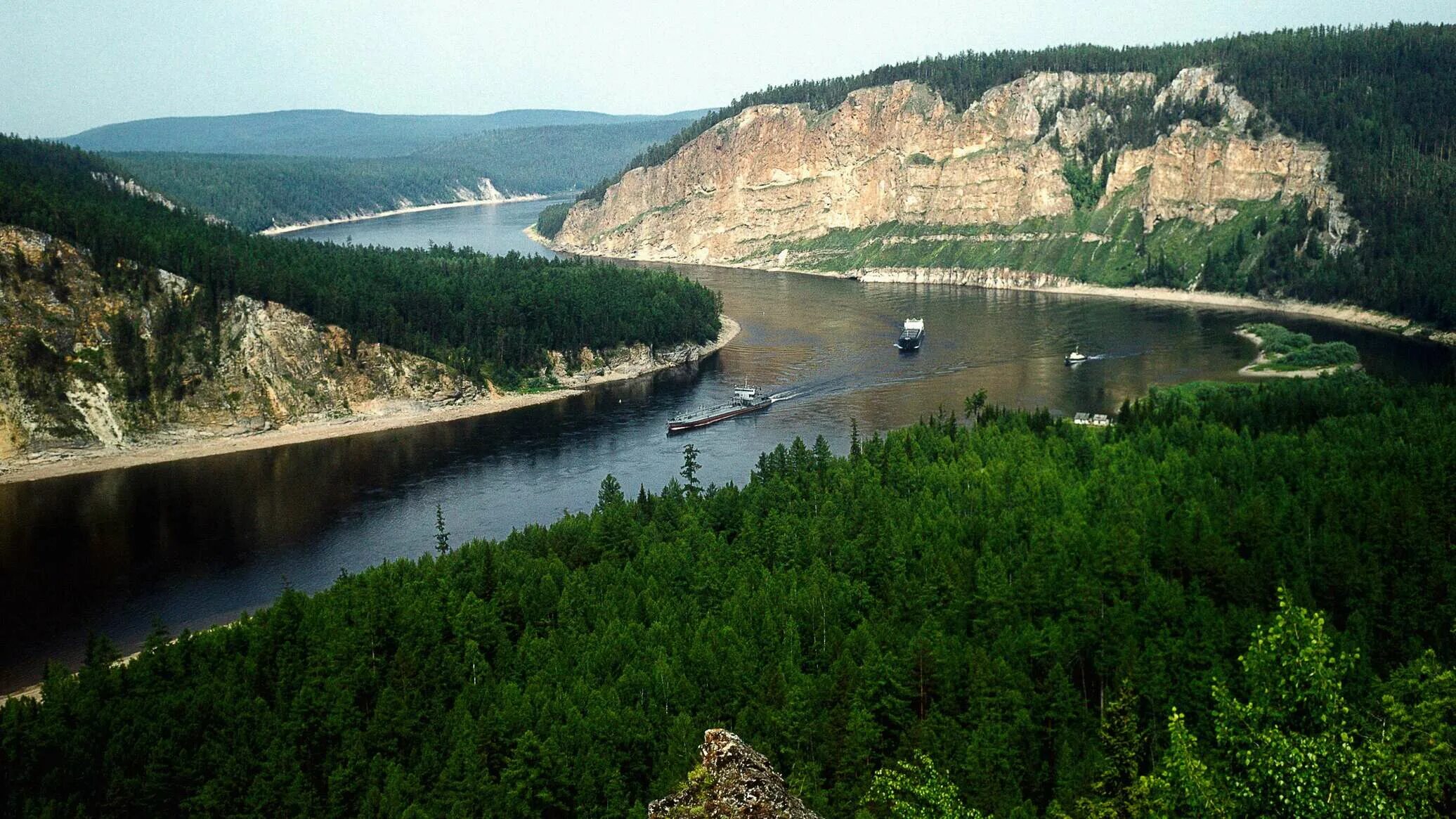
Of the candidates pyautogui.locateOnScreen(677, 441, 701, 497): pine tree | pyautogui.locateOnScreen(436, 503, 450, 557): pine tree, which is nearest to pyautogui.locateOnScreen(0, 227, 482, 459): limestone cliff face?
pyautogui.locateOnScreen(436, 503, 450, 557): pine tree

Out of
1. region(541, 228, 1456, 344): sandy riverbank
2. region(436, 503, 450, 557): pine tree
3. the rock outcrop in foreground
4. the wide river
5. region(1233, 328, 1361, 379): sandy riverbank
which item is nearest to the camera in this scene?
the rock outcrop in foreground

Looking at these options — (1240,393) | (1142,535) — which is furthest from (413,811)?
(1240,393)

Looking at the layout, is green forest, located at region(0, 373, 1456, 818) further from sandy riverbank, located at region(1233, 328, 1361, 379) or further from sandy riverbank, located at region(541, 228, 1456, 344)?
sandy riverbank, located at region(541, 228, 1456, 344)

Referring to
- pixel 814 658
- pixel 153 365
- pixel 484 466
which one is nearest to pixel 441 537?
pixel 484 466

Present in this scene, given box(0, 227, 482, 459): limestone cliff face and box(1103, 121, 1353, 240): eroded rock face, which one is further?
box(1103, 121, 1353, 240): eroded rock face

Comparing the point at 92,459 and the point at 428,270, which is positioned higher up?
the point at 428,270

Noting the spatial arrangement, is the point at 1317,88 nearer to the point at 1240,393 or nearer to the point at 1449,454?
the point at 1240,393

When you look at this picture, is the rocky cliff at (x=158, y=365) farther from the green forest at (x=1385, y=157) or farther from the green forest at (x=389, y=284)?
the green forest at (x=1385, y=157)
